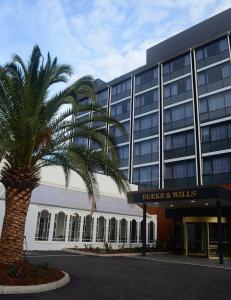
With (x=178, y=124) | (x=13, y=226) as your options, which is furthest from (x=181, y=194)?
(x=178, y=124)

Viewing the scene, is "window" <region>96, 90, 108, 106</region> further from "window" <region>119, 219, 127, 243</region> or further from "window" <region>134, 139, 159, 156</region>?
"window" <region>119, 219, 127, 243</region>

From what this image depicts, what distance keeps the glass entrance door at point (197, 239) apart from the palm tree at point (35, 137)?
45.9 feet

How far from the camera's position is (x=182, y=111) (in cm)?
4078

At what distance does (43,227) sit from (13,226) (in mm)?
15135

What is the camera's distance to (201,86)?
39656 mm

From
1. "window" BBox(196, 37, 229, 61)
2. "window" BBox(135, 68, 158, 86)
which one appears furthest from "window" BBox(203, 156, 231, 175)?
"window" BBox(135, 68, 158, 86)

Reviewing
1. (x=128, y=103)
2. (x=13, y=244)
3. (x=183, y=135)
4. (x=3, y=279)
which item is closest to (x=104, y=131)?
(x=13, y=244)

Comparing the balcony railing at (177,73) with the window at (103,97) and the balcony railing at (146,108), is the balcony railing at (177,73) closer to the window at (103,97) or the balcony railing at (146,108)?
the balcony railing at (146,108)

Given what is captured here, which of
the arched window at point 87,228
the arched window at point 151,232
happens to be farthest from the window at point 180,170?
the arched window at point 87,228

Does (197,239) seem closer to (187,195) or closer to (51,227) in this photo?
(187,195)

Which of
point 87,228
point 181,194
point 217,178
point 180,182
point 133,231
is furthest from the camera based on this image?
point 180,182

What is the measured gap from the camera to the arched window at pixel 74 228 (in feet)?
86.0

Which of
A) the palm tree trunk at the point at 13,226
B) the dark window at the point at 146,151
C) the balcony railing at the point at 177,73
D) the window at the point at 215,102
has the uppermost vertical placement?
the balcony railing at the point at 177,73

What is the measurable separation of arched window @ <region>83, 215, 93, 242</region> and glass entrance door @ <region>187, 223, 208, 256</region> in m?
8.01
